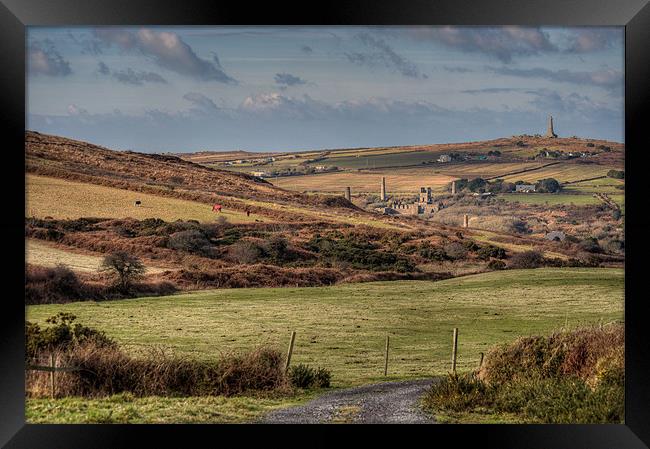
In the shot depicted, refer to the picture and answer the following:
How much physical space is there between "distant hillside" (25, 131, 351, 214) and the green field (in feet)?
5.66

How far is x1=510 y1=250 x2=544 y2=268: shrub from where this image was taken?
14.7m

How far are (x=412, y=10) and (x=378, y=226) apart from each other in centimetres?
524

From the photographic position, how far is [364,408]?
11.8m

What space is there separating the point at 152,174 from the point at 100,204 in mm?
1001

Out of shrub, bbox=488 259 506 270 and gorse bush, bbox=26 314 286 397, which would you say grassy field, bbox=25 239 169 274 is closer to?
gorse bush, bbox=26 314 286 397

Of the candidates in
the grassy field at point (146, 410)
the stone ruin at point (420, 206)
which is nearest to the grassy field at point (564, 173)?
the stone ruin at point (420, 206)

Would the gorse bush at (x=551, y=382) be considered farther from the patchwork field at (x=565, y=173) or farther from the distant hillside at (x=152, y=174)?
the distant hillside at (x=152, y=174)

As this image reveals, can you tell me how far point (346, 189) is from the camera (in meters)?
15.1

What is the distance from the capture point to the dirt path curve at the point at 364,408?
1141 cm

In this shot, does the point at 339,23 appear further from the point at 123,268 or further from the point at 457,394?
the point at 123,268

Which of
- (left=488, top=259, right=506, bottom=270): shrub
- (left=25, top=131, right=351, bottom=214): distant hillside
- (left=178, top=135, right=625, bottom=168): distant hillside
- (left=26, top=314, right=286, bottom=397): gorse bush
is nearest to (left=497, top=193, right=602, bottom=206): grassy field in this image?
(left=178, top=135, right=625, bottom=168): distant hillside

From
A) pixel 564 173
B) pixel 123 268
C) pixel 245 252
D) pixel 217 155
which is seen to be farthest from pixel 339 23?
pixel 564 173
